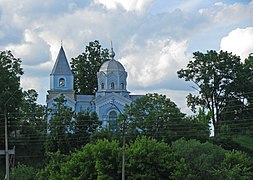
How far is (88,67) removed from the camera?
90.9m

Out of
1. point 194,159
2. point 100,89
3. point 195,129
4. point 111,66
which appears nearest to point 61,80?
point 100,89

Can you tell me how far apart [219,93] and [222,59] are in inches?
151

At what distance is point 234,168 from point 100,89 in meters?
40.1

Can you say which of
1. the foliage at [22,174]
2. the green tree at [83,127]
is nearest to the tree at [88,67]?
the green tree at [83,127]

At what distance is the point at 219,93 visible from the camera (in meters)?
71.2

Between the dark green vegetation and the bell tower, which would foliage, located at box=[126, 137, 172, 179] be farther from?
the bell tower

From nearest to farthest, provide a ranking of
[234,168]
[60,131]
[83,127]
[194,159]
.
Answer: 1. [234,168]
2. [194,159]
3. [60,131]
4. [83,127]

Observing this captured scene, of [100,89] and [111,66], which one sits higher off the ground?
[111,66]

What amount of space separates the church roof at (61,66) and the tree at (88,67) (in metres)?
4.80

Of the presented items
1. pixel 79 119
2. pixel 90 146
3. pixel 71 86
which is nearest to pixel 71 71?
pixel 71 86

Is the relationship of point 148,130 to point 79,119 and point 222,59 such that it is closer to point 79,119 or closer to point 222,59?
point 79,119

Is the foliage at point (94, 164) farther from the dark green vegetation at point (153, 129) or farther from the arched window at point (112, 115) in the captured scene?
the arched window at point (112, 115)

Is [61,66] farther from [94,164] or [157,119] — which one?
[94,164]

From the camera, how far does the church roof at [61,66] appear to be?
84188mm
